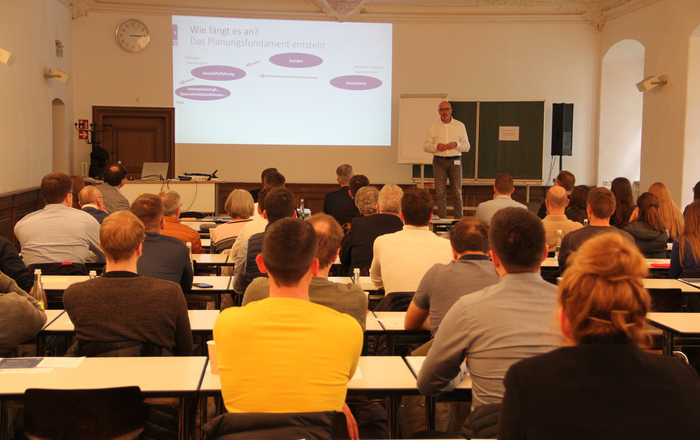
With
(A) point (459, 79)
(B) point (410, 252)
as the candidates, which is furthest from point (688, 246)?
(A) point (459, 79)

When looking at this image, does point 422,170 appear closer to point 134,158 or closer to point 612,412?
point 134,158

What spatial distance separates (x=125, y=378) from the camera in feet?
7.14

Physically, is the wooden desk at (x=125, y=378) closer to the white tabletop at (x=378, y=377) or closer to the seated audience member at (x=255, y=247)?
the white tabletop at (x=378, y=377)

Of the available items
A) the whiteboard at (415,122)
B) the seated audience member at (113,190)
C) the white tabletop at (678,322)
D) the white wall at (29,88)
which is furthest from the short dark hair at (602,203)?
the white wall at (29,88)

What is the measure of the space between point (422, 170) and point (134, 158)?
5033 mm

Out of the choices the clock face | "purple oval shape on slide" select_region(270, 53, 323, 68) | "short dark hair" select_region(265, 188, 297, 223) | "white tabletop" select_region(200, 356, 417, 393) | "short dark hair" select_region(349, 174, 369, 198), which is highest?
the clock face

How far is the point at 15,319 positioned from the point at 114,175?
4.21 m

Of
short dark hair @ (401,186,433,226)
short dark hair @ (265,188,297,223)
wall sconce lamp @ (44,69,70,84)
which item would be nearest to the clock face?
wall sconce lamp @ (44,69,70,84)

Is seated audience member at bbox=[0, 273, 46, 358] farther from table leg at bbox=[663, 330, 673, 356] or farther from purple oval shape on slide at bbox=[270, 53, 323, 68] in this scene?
purple oval shape on slide at bbox=[270, 53, 323, 68]

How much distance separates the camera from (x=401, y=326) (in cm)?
287

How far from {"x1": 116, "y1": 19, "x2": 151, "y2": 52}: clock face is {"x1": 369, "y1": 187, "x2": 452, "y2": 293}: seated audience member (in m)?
8.00

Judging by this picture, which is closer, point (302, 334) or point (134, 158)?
point (302, 334)

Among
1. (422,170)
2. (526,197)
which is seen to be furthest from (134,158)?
(526,197)

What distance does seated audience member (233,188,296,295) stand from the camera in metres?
3.48
